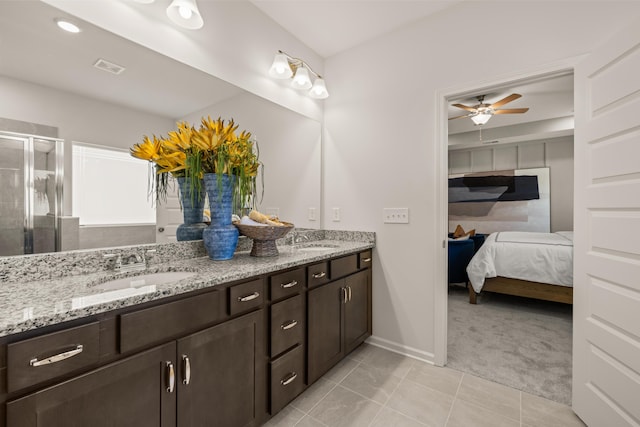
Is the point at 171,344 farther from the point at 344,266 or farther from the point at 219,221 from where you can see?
the point at 344,266

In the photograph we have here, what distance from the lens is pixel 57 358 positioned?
776 millimetres

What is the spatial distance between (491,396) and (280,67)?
2610 millimetres

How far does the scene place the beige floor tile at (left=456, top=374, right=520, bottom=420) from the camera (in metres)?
1.63

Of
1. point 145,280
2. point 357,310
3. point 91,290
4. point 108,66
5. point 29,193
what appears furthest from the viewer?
point 357,310

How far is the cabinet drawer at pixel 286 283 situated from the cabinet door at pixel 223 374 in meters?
0.12

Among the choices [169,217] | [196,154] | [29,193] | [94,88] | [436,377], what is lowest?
[436,377]

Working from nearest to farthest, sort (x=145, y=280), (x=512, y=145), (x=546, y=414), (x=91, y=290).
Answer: (x=91, y=290) → (x=145, y=280) → (x=546, y=414) → (x=512, y=145)

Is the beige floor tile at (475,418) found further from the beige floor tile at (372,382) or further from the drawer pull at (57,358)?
the drawer pull at (57,358)

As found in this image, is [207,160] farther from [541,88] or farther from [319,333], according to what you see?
[541,88]

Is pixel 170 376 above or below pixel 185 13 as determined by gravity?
below

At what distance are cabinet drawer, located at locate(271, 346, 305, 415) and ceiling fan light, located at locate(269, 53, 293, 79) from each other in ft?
6.18

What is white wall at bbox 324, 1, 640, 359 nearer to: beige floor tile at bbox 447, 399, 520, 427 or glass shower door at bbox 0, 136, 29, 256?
beige floor tile at bbox 447, 399, 520, 427

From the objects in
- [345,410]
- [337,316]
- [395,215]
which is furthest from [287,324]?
[395,215]

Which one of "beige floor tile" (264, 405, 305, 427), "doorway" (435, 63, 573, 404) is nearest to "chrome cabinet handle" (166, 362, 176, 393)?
"beige floor tile" (264, 405, 305, 427)
